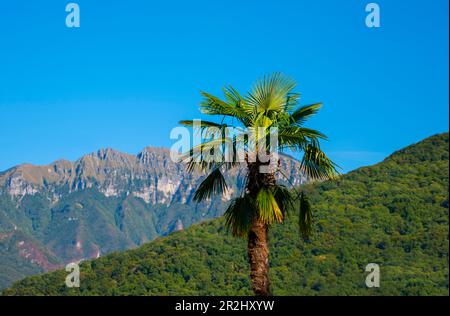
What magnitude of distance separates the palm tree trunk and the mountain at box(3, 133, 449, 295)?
372 feet

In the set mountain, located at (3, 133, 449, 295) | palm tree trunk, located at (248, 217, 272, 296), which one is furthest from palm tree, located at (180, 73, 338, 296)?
mountain, located at (3, 133, 449, 295)

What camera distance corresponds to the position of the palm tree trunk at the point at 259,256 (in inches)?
447

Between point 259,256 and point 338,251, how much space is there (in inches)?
5213

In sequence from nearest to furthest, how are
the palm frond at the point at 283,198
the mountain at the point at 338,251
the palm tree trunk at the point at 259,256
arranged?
the palm tree trunk at the point at 259,256 < the palm frond at the point at 283,198 < the mountain at the point at 338,251

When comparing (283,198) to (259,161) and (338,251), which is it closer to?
(259,161)

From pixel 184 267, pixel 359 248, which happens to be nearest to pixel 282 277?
pixel 359 248

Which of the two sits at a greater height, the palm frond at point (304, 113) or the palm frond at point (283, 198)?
the palm frond at point (304, 113)

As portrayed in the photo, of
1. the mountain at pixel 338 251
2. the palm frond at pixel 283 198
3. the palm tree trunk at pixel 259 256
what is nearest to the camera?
the palm tree trunk at pixel 259 256

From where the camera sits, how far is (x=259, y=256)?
11516 mm

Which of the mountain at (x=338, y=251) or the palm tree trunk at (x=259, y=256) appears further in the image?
the mountain at (x=338, y=251)

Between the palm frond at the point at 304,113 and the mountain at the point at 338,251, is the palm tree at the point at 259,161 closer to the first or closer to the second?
the palm frond at the point at 304,113

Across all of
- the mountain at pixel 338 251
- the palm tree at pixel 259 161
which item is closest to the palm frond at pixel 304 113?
the palm tree at pixel 259 161

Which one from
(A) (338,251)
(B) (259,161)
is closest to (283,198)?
(B) (259,161)

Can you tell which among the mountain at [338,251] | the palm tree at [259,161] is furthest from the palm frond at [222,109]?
the mountain at [338,251]
